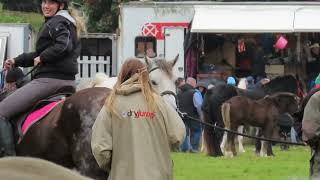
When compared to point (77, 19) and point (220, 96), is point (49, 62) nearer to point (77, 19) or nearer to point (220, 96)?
point (77, 19)

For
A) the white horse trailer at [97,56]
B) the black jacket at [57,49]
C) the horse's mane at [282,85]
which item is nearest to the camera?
the black jacket at [57,49]

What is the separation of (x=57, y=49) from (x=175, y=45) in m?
15.0

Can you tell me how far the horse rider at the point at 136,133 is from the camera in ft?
20.2

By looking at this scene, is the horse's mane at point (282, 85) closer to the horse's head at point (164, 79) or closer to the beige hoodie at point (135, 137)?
the horse's head at point (164, 79)

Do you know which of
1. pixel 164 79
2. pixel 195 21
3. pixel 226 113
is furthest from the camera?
pixel 195 21

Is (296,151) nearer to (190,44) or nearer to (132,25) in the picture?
(190,44)

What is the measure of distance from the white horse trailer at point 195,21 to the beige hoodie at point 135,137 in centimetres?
1578

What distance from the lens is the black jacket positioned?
741 cm

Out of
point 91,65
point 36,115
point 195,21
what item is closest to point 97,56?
point 91,65

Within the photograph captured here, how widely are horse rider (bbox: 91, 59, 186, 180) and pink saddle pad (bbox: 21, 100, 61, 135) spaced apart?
1.05 meters

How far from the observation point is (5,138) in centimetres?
721

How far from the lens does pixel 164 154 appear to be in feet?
20.5

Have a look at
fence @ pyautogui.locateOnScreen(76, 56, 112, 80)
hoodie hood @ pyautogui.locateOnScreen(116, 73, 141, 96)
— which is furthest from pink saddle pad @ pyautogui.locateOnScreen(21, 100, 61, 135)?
fence @ pyautogui.locateOnScreen(76, 56, 112, 80)

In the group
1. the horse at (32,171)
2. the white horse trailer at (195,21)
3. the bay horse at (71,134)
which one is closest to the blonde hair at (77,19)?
the bay horse at (71,134)
